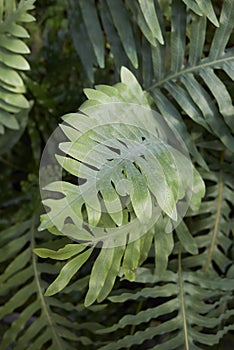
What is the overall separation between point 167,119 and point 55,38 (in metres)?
0.48

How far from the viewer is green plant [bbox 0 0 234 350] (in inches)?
32.9

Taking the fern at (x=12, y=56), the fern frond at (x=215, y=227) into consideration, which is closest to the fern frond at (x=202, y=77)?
the fern frond at (x=215, y=227)

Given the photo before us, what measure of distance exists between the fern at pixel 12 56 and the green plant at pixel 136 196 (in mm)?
110

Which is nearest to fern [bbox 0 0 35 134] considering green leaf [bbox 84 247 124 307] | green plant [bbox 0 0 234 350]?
green plant [bbox 0 0 234 350]

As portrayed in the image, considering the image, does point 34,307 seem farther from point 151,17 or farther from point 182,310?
point 151,17

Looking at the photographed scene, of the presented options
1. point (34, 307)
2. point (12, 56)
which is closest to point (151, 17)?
point (12, 56)

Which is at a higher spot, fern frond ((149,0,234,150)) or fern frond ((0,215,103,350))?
fern frond ((149,0,234,150))

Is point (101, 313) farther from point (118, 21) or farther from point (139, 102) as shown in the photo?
point (118, 21)

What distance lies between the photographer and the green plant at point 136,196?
0.84m

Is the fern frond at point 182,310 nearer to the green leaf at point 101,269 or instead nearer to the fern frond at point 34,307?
the fern frond at point 34,307

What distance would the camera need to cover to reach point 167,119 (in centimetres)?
110

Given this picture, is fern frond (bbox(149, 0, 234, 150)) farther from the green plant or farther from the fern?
the fern

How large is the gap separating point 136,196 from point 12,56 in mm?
470

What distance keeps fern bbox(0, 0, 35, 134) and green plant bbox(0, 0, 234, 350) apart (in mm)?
110
